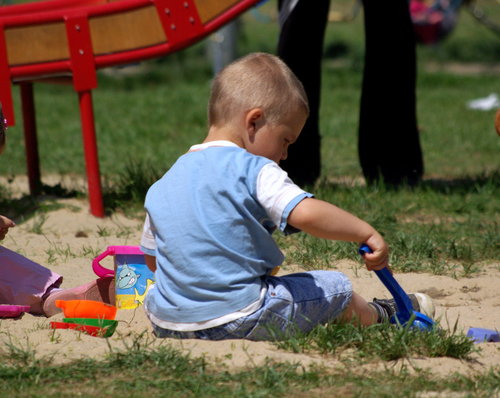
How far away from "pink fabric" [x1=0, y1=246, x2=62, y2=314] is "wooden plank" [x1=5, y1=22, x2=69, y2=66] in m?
1.29

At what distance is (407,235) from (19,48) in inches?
77.2

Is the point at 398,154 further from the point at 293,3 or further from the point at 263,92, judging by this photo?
the point at 263,92

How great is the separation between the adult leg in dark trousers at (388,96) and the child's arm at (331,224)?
232 centimetres

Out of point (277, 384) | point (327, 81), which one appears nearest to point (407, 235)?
point (277, 384)

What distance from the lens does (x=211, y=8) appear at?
13.7ft

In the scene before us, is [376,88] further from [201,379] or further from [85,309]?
[201,379]

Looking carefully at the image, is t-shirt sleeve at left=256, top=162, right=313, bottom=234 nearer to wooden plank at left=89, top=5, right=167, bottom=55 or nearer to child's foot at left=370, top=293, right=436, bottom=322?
child's foot at left=370, top=293, right=436, bottom=322

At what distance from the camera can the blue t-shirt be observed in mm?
2387

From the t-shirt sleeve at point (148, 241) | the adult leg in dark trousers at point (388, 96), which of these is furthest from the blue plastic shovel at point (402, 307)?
the adult leg in dark trousers at point (388, 96)

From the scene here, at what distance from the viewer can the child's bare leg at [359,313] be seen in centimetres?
263

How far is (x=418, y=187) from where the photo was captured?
4727 millimetres

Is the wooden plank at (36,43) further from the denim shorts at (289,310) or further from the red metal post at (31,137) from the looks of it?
the denim shorts at (289,310)

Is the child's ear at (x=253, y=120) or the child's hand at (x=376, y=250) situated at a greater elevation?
the child's ear at (x=253, y=120)

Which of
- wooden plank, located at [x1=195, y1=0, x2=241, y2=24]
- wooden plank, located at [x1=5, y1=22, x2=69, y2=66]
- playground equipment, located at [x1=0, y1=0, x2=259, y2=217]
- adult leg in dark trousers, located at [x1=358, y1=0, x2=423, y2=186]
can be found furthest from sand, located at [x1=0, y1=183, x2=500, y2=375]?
adult leg in dark trousers, located at [x1=358, y1=0, x2=423, y2=186]
